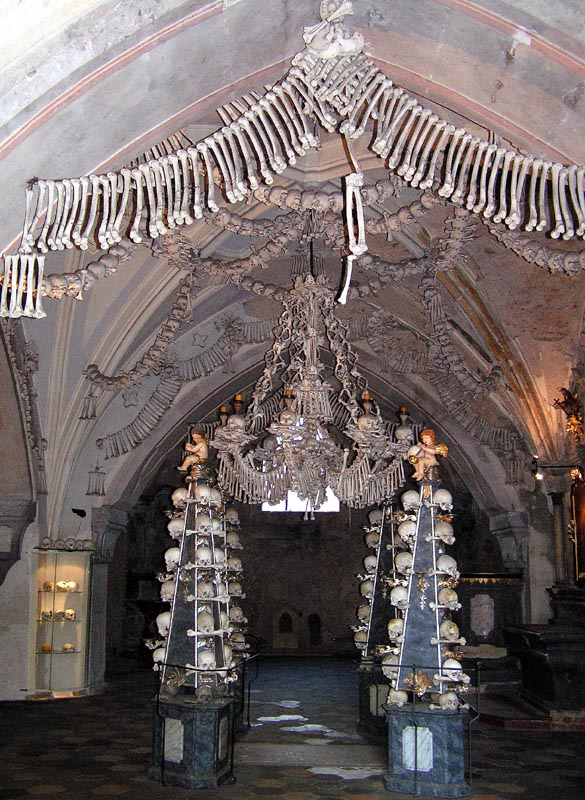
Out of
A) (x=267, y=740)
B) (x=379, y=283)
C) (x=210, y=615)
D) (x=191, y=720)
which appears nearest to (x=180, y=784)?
(x=191, y=720)

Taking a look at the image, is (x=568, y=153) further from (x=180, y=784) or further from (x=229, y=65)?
(x=180, y=784)

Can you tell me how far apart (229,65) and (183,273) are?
4.33 meters

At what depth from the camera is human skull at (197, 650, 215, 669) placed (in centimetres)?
562

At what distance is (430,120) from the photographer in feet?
12.0

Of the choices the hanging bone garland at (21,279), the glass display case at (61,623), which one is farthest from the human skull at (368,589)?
the hanging bone garland at (21,279)

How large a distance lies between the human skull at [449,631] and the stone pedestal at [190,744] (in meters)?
1.44

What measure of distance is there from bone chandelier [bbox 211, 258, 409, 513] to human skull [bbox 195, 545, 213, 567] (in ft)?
3.00

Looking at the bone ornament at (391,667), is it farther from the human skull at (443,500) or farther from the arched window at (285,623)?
the arched window at (285,623)

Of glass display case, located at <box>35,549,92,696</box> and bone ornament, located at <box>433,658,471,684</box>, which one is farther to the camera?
glass display case, located at <box>35,549,92,696</box>

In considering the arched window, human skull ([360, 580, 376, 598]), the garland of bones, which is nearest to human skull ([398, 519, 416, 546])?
human skull ([360, 580, 376, 598])

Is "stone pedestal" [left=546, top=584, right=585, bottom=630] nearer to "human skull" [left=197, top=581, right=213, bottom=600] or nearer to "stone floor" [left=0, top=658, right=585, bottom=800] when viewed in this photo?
"stone floor" [left=0, top=658, right=585, bottom=800]

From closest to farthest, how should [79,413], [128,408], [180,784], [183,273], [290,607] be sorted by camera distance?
[180,784], [183,273], [79,413], [128,408], [290,607]

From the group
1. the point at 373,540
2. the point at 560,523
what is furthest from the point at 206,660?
the point at 560,523

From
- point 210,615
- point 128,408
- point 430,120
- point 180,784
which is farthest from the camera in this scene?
point 128,408
